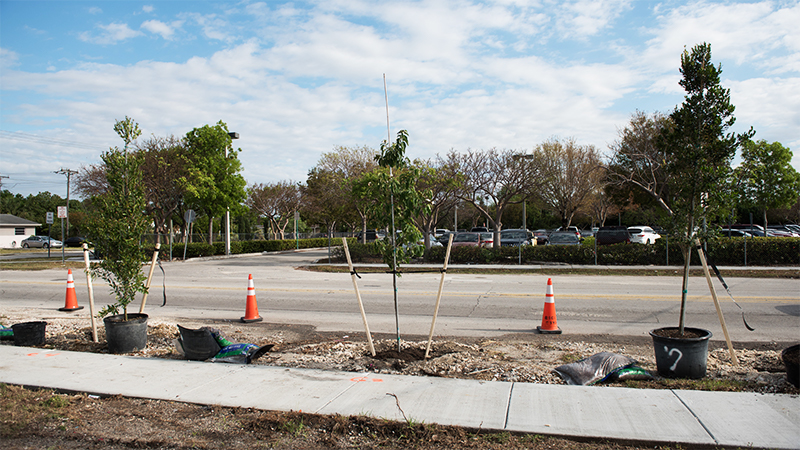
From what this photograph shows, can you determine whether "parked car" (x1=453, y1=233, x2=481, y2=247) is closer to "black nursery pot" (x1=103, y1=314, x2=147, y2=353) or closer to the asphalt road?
the asphalt road

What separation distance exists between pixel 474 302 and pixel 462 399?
700 cm

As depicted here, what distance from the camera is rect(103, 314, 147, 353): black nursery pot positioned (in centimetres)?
723

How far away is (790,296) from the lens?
12.1 meters

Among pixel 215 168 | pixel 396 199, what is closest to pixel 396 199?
pixel 396 199

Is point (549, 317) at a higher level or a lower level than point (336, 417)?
higher

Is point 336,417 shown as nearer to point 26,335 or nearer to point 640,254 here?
point 26,335

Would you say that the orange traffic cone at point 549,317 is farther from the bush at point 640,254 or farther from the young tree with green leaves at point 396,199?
the bush at point 640,254

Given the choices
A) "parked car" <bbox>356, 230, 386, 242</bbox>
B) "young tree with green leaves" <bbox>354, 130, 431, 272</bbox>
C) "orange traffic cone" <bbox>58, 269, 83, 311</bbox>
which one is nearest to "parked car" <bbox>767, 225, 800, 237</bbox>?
"parked car" <bbox>356, 230, 386, 242</bbox>

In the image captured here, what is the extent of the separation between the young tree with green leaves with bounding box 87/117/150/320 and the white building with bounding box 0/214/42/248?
238 feet

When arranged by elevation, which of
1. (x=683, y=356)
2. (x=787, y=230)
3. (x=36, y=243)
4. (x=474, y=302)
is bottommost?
(x=36, y=243)

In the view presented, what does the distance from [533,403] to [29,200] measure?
110 metres

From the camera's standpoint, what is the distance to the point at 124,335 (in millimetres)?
7250

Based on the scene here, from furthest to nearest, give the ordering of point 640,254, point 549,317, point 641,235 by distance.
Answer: point 641,235 → point 640,254 → point 549,317

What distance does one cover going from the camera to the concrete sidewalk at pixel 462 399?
4180 mm
